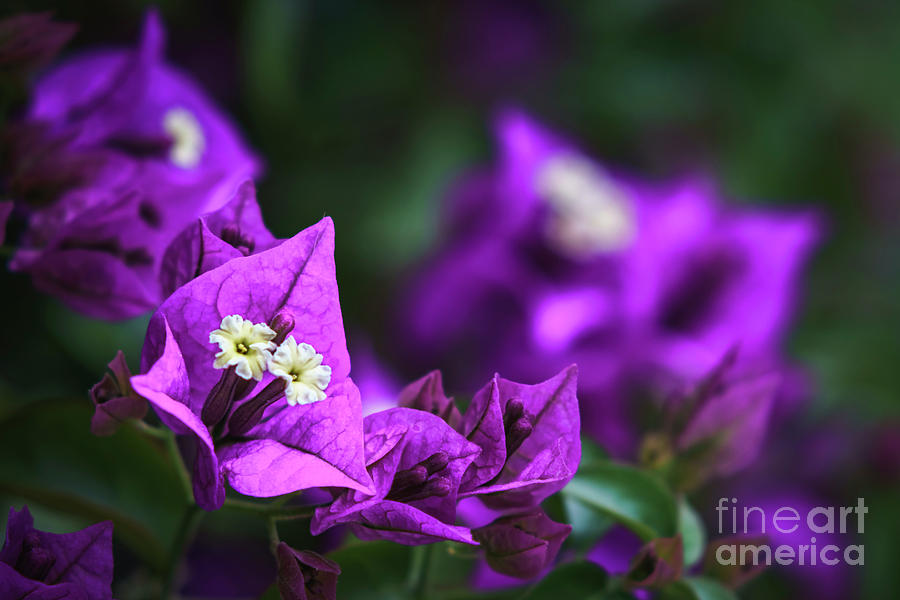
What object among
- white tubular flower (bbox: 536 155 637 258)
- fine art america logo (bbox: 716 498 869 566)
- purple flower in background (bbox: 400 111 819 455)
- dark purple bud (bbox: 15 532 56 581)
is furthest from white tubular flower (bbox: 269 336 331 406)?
white tubular flower (bbox: 536 155 637 258)

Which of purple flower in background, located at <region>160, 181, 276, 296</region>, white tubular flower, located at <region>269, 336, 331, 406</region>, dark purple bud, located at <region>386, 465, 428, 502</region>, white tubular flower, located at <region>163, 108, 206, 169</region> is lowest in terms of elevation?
dark purple bud, located at <region>386, 465, 428, 502</region>

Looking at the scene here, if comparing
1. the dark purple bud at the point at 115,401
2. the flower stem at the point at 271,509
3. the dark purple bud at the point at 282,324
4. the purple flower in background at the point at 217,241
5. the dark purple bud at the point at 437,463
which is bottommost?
the flower stem at the point at 271,509

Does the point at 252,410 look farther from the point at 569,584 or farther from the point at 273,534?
the point at 569,584

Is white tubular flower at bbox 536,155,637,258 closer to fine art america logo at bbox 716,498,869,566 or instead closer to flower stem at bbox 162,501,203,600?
fine art america logo at bbox 716,498,869,566

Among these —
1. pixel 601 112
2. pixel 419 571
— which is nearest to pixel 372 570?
pixel 419 571

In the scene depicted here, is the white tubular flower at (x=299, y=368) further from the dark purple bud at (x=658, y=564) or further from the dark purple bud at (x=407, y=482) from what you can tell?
the dark purple bud at (x=658, y=564)

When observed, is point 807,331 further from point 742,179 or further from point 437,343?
point 437,343

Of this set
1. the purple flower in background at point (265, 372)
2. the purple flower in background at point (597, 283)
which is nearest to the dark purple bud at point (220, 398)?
the purple flower in background at point (265, 372)
